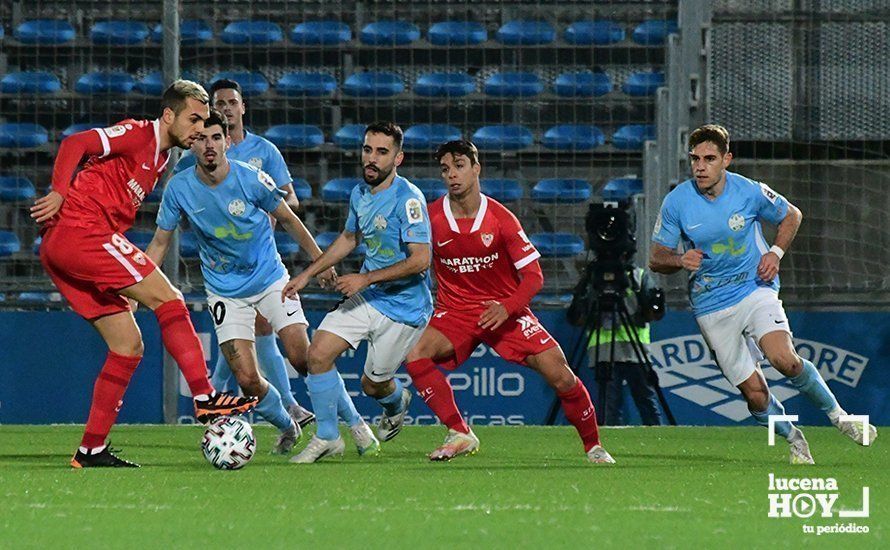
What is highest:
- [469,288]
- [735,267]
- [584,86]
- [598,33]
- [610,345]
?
[598,33]

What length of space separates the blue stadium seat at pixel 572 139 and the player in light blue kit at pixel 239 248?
5.15 meters

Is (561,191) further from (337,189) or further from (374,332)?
(374,332)

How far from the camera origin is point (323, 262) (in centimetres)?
796

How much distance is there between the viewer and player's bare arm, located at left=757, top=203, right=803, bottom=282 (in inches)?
320

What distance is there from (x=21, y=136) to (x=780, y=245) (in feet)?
25.2

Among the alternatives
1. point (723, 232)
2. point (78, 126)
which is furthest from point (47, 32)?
point (723, 232)

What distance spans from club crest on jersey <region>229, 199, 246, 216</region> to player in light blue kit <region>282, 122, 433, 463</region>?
648mm

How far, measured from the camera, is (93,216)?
286 inches

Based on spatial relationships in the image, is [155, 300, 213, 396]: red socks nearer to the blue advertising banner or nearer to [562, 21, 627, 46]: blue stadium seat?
the blue advertising banner

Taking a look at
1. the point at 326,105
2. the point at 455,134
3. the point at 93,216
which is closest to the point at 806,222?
the point at 455,134

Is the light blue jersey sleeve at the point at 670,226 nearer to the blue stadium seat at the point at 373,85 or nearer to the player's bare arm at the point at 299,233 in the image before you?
the player's bare arm at the point at 299,233

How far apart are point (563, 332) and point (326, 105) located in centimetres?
319

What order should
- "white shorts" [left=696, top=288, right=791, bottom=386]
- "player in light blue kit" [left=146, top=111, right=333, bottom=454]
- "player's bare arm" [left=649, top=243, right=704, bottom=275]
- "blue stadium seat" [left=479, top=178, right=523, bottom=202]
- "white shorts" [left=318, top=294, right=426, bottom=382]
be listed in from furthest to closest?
"blue stadium seat" [left=479, top=178, right=523, bottom=202], "player in light blue kit" [left=146, top=111, right=333, bottom=454], "white shorts" [left=696, top=288, right=791, bottom=386], "white shorts" [left=318, top=294, right=426, bottom=382], "player's bare arm" [left=649, top=243, right=704, bottom=275]

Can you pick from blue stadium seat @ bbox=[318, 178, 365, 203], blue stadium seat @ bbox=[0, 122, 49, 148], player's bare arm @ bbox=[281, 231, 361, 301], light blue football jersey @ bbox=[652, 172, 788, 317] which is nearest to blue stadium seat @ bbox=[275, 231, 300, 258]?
blue stadium seat @ bbox=[318, 178, 365, 203]
